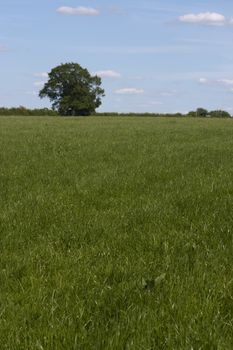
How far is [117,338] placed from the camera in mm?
4312

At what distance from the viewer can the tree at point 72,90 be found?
140 meters

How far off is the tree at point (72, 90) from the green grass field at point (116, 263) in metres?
129

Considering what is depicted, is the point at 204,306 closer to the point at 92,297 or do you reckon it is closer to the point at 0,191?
the point at 92,297

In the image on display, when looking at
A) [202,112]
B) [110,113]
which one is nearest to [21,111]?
[110,113]

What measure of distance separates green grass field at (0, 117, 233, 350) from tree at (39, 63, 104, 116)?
5060 inches

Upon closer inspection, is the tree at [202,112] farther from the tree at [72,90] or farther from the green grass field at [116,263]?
the green grass field at [116,263]

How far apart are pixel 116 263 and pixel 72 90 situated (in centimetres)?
13873

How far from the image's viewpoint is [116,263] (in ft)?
20.4

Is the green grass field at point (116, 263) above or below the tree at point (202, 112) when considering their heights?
above

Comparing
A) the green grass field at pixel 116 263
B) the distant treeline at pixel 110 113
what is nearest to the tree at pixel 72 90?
the distant treeline at pixel 110 113

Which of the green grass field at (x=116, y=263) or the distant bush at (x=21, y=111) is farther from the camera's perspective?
the distant bush at (x=21, y=111)

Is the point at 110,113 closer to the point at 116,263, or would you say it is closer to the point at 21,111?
the point at 21,111

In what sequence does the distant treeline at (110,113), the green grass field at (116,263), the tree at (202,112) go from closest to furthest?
the green grass field at (116,263)
the distant treeline at (110,113)
the tree at (202,112)

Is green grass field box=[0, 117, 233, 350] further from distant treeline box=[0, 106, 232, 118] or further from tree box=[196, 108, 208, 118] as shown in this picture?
tree box=[196, 108, 208, 118]
